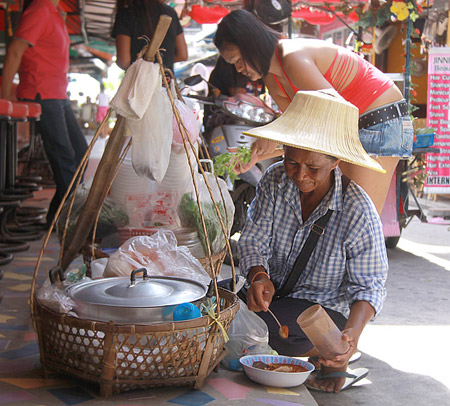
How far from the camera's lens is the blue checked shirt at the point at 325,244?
2363 mm

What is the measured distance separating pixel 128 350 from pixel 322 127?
1059mm

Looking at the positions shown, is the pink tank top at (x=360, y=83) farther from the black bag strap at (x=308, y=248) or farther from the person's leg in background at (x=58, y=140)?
the person's leg in background at (x=58, y=140)

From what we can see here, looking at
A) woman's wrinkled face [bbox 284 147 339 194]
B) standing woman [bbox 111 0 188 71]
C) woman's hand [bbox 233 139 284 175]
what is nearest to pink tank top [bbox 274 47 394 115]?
woman's hand [bbox 233 139 284 175]

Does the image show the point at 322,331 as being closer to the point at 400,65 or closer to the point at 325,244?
the point at 325,244

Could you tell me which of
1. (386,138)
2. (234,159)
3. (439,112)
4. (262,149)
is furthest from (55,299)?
(439,112)

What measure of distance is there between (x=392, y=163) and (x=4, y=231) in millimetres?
3197

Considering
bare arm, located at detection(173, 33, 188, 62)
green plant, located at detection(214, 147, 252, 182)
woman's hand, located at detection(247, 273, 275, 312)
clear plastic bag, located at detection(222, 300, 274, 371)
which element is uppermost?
bare arm, located at detection(173, 33, 188, 62)

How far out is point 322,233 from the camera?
243 centimetres

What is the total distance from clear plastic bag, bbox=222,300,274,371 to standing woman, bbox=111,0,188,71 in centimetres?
246

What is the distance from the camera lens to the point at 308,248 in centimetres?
246

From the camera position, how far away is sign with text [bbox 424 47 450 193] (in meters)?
6.32

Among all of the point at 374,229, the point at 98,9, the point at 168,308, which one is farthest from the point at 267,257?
the point at 98,9

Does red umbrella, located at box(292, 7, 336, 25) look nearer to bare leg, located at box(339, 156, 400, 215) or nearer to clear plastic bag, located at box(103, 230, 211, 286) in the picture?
bare leg, located at box(339, 156, 400, 215)

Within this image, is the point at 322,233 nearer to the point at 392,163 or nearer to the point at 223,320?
the point at 223,320
